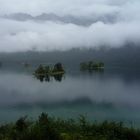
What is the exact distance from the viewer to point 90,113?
4003 cm

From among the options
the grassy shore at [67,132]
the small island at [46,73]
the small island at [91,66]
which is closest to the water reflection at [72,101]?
the grassy shore at [67,132]

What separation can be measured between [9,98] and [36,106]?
29.5 ft

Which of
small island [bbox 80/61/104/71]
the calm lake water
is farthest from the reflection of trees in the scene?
small island [bbox 80/61/104/71]

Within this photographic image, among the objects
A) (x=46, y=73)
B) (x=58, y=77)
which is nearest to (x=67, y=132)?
(x=58, y=77)

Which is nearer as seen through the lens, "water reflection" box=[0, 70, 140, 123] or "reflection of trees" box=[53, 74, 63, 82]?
"water reflection" box=[0, 70, 140, 123]

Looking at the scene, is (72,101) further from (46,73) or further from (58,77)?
(46,73)

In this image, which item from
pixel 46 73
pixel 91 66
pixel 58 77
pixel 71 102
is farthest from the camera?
pixel 91 66

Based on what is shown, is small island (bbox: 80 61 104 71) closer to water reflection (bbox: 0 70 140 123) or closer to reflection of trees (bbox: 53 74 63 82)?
reflection of trees (bbox: 53 74 63 82)

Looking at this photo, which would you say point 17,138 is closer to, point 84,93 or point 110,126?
point 110,126

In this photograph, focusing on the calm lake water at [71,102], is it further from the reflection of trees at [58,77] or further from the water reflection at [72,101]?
the reflection of trees at [58,77]

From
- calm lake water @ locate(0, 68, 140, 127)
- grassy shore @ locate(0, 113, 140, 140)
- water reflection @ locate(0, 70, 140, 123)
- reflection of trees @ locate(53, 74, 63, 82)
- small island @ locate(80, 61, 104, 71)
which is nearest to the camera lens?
grassy shore @ locate(0, 113, 140, 140)

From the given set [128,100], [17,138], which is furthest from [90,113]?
[17,138]

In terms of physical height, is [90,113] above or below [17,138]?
below

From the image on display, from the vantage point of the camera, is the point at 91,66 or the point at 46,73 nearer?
the point at 46,73
